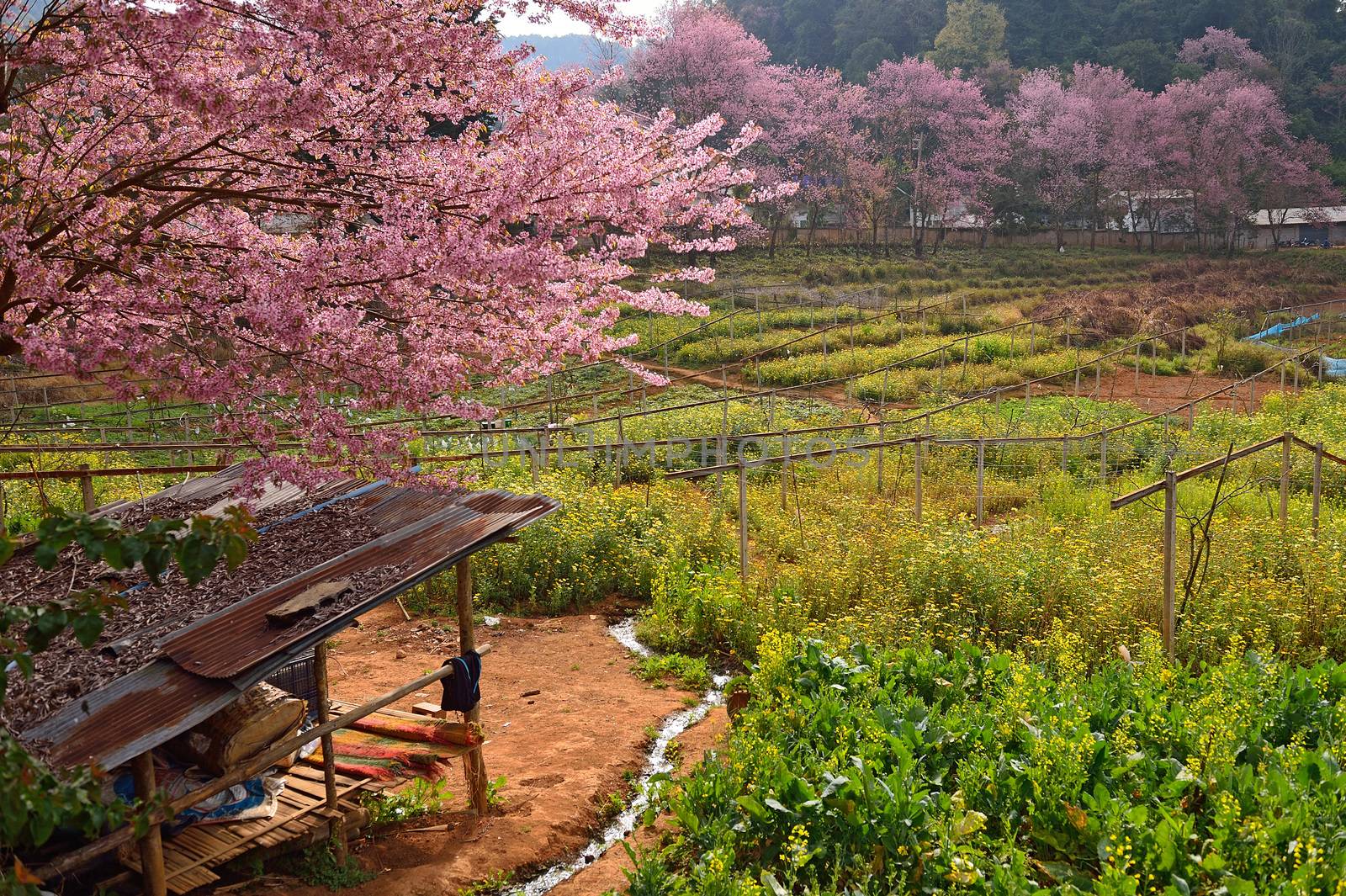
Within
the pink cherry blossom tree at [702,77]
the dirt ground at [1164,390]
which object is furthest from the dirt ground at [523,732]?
the pink cherry blossom tree at [702,77]

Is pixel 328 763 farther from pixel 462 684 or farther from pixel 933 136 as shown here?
pixel 933 136

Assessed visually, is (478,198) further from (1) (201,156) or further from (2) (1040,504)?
(2) (1040,504)

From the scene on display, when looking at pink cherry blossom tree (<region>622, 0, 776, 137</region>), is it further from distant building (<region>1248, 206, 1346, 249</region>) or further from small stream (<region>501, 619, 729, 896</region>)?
small stream (<region>501, 619, 729, 896</region>)

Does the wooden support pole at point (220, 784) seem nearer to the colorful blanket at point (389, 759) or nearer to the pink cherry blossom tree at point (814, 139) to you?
the colorful blanket at point (389, 759)

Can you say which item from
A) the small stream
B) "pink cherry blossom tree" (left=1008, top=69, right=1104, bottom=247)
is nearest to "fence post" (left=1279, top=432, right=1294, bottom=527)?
the small stream

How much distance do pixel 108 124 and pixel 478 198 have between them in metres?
2.05

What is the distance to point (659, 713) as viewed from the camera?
8.41 metres

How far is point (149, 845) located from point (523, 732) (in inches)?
146

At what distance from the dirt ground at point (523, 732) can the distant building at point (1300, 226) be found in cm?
4718

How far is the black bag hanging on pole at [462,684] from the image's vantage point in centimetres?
640

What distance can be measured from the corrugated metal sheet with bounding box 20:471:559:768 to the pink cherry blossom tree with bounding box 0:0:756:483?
1.51ft

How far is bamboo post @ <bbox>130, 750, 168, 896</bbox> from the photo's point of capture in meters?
4.57

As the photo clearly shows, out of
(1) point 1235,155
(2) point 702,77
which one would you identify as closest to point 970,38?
(1) point 1235,155

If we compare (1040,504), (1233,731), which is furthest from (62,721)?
(1040,504)
